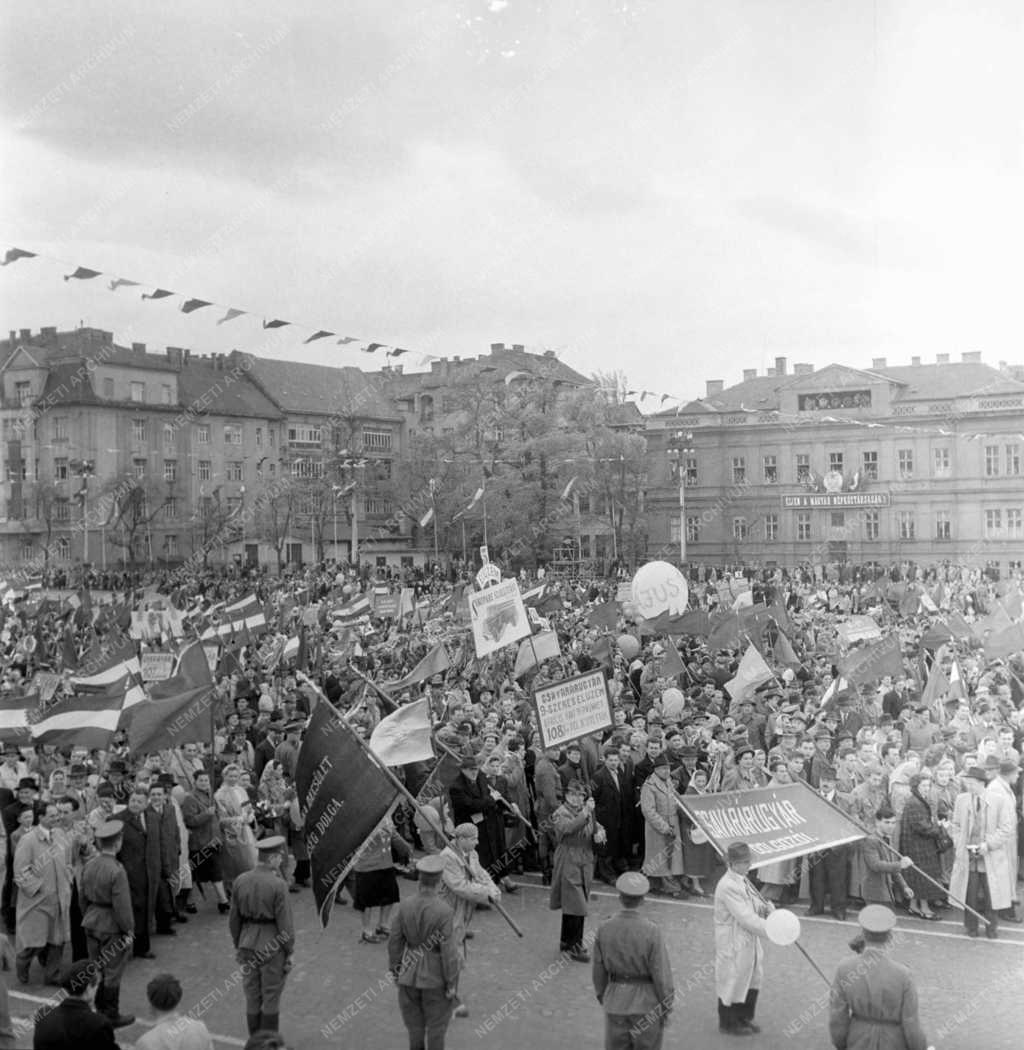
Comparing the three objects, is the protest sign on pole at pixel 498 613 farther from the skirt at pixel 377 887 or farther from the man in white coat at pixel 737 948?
the man in white coat at pixel 737 948

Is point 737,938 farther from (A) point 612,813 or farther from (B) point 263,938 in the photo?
(A) point 612,813

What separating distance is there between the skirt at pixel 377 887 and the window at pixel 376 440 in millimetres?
69855

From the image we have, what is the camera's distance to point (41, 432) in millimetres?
69312

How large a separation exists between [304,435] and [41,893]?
71.6 m

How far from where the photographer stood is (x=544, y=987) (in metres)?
9.72

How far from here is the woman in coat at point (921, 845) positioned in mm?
11734

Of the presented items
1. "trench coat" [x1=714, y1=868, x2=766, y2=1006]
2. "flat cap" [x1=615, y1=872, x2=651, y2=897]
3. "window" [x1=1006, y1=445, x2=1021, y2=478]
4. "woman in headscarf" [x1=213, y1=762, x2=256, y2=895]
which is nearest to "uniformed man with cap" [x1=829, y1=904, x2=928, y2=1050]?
"flat cap" [x1=615, y1=872, x2=651, y2=897]

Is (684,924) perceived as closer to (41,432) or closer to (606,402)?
(606,402)

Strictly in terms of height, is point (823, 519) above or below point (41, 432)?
below

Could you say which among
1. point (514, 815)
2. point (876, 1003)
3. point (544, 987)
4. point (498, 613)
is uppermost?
point (498, 613)

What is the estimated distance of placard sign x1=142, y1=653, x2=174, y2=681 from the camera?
61.5ft

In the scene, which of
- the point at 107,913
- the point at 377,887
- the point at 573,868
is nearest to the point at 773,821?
the point at 573,868

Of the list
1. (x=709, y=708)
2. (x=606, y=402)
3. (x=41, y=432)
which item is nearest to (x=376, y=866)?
(x=709, y=708)

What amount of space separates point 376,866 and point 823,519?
61165mm
